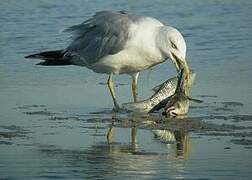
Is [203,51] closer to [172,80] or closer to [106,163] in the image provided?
[172,80]

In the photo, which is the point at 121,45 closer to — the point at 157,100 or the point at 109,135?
the point at 157,100

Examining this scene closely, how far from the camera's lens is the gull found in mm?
9719

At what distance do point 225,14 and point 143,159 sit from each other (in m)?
9.14

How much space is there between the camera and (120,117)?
931cm

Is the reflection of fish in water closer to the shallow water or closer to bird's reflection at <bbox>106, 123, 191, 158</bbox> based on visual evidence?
the shallow water

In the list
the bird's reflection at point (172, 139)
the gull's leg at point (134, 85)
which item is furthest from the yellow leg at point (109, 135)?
the gull's leg at point (134, 85)

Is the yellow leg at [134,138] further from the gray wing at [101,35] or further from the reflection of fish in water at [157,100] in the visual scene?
the gray wing at [101,35]

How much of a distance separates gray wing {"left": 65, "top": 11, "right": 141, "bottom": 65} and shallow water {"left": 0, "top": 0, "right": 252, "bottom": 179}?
0.47 metres

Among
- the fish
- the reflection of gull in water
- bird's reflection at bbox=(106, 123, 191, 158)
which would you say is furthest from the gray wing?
the reflection of gull in water

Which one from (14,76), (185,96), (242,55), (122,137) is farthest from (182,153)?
(242,55)

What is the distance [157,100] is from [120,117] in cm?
60

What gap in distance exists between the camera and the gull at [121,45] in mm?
9719

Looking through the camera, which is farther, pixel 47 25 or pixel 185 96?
pixel 47 25

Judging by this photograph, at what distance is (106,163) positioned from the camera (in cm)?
702
